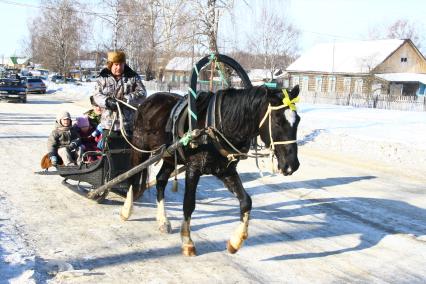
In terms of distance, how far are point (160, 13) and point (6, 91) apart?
10575mm

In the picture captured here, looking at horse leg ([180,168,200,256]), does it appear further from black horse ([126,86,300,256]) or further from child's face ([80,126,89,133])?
child's face ([80,126,89,133])

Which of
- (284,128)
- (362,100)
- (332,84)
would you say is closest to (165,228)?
(284,128)

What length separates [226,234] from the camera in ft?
A: 19.3

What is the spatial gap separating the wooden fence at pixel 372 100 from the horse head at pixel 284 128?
31960 mm

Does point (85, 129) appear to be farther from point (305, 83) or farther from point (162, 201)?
point (305, 83)

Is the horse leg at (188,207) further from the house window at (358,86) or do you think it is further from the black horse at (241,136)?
the house window at (358,86)

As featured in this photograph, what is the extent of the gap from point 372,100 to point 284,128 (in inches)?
1347

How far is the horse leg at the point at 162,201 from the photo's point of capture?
589cm

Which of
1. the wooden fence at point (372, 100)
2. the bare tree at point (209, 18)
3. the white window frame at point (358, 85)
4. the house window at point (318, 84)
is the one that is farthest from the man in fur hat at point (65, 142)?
the house window at point (318, 84)

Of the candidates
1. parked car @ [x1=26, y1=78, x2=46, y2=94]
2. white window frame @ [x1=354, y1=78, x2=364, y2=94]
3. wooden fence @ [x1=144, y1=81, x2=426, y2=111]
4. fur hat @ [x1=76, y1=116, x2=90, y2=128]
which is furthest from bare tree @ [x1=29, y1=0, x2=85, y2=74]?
fur hat @ [x1=76, y1=116, x2=90, y2=128]

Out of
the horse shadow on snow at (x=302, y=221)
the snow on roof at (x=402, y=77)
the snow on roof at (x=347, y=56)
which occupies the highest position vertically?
the snow on roof at (x=347, y=56)

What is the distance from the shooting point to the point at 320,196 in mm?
8117

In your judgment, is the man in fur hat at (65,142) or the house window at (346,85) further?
the house window at (346,85)

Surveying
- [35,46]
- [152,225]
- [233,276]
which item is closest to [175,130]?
[152,225]
